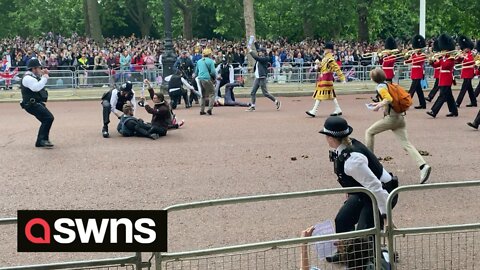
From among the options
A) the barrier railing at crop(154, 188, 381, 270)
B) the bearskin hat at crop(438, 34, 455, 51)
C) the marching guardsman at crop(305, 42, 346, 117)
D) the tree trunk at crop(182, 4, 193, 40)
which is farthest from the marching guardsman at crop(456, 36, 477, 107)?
the tree trunk at crop(182, 4, 193, 40)

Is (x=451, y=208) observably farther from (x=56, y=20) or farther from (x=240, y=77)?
(x=56, y=20)

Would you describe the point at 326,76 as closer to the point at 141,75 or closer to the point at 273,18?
the point at 141,75

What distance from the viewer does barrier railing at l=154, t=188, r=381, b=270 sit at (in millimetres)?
4988

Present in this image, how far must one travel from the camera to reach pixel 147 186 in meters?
10.1

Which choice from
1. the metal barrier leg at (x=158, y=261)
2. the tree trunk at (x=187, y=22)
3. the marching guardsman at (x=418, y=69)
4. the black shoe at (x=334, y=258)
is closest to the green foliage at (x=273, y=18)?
the tree trunk at (x=187, y=22)

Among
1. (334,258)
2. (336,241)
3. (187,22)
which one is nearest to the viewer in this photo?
(336,241)

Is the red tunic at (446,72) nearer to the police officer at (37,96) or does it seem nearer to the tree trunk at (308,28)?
the police officer at (37,96)

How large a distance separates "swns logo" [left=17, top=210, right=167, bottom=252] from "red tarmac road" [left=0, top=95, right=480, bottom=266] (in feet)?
7.42

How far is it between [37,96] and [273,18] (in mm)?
37124

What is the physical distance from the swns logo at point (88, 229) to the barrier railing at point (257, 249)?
1.84 ft

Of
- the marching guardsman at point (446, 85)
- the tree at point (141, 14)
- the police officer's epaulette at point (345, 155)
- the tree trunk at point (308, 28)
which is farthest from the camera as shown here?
the tree at point (141, 14)

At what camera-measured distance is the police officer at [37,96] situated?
42.4 feet

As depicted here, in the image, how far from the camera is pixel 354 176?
20.1 ft

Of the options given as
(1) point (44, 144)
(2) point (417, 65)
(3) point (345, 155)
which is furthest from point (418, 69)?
(3) point (345, 155)
